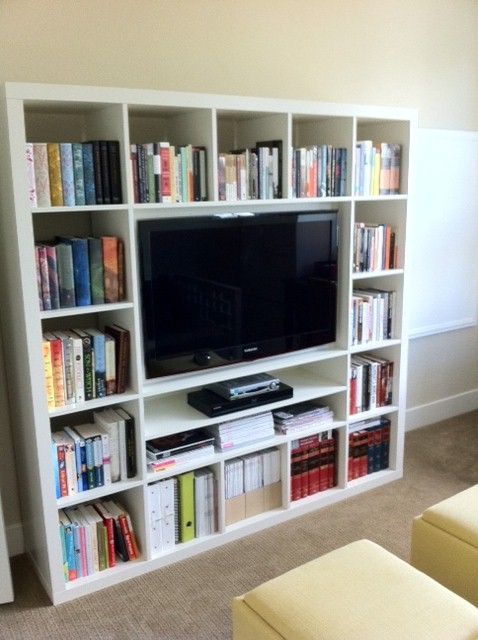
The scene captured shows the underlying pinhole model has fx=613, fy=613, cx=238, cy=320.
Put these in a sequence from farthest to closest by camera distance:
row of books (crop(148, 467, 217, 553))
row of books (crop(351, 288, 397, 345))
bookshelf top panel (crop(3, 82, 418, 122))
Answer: row of books (crop(351, 288, 397, 345)) → row of books (crop(148, 467, 217, 553)) → bookshelf top panel (crop(3, 82, 418, 122))

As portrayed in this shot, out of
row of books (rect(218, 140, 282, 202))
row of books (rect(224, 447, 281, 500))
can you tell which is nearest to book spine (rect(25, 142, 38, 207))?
row of books (rect(218, 140, 282, 202))

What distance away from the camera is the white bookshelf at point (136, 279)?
208cm

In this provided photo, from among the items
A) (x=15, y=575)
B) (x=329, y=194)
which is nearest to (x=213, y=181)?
(x=329, y=194)

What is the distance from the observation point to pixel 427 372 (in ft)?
12.5

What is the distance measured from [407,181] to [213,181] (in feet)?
3.46

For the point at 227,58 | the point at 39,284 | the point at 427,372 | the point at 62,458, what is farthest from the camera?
the point at 427,372

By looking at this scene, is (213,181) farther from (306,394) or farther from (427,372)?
(427,372)

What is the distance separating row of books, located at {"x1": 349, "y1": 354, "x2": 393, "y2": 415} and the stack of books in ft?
1.65

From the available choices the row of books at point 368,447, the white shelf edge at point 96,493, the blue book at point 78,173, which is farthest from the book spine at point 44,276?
the row of books at point 368,447

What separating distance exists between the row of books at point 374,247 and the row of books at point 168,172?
84cm

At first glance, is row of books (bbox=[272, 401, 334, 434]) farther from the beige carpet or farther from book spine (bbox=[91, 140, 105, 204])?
book spine (bbox=[91, 140, 105, 204])

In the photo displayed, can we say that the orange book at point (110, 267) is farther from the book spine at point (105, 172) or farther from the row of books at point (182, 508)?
the row of books at point (182, 508)

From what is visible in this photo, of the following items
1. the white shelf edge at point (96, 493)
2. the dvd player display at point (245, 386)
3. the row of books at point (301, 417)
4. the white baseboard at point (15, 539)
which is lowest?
the white baseboard at point (15, 539)

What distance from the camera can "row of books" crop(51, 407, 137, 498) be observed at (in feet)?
7.39
